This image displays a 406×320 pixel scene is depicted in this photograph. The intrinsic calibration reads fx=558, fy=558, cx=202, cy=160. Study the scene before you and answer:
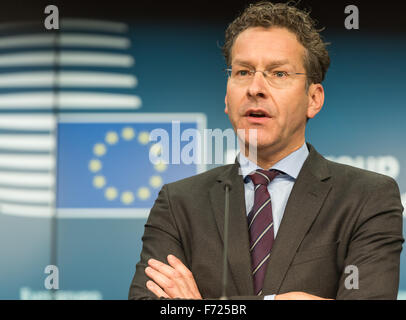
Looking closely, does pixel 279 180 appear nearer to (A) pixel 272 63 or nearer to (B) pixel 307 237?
(B) pixel 307 237

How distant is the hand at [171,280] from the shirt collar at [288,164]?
46 centimetres

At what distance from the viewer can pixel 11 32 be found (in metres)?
3.97

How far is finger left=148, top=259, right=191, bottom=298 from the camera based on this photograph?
1910 mm

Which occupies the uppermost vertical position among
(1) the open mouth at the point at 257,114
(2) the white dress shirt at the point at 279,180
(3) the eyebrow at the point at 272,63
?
(3) the eyebrow at the point at 272,63

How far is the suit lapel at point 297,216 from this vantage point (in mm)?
1908

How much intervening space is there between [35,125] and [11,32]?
2.29 ft

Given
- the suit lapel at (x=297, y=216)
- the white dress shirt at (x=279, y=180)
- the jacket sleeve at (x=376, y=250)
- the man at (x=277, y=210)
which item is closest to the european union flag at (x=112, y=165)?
the man at (x=277, y=210)

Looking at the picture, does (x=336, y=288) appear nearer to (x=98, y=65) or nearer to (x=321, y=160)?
(x=321, y=160)

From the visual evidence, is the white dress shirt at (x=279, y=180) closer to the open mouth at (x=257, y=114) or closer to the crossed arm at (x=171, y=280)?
the open mouth at (x=257, y=114)

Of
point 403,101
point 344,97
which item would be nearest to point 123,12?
point 344,97

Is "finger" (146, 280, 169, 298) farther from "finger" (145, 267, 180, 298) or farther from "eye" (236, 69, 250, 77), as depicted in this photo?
"eye" (236, 69, 250, 77)

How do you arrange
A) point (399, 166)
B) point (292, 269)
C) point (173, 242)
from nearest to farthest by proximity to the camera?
point (292, 269), point (173, 242), point (399, 166)

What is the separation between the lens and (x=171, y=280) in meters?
1.93

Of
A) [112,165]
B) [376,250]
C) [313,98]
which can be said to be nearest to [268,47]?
[313,98]
